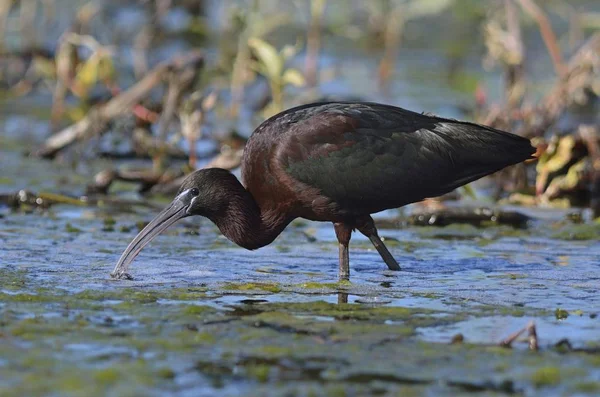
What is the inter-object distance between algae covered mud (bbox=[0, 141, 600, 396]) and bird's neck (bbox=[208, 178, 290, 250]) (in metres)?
0.21

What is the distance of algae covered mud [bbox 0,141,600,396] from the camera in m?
4.66

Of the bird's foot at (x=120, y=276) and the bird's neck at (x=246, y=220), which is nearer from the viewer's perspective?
the bird's foot at (x=120, y=276)

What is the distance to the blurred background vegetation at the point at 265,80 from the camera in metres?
9.82

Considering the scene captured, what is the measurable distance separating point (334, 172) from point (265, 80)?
7.19 m

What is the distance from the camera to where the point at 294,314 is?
574 cm

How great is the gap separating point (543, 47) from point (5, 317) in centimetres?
1290

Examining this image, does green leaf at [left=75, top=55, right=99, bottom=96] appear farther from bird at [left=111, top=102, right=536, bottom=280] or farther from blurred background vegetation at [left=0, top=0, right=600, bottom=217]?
bird at [left=111, top=102, right=536, bottom=280]

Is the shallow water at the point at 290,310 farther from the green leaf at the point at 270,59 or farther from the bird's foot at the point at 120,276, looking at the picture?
the green leaf at the point at 270,59

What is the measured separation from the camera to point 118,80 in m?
15.1

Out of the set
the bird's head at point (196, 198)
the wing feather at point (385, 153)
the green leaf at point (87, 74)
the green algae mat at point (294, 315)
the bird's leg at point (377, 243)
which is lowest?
the green algae mat at point (294, 315)

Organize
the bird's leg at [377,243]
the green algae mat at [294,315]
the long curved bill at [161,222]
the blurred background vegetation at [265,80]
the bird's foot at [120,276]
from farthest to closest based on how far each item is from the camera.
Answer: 1. the blurred background vegetation at [265,80]
2. the bird's leg at [377,243]
3. the long curved bill at [161,222]
4. the bird's foot at [120,276]
5. the green algae mat at [294,315]

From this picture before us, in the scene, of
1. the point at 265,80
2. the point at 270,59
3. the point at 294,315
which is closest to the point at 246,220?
the point at 294,315

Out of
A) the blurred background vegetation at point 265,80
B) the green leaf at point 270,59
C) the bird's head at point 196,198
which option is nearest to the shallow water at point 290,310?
the bird's head at point 196,198

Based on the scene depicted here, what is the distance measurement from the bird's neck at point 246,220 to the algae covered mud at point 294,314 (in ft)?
0.68
